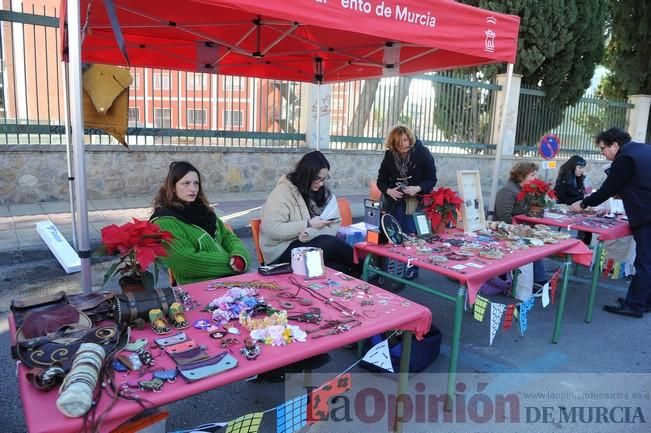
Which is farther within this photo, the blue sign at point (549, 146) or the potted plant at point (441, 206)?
the blue sign at point (549, 146)

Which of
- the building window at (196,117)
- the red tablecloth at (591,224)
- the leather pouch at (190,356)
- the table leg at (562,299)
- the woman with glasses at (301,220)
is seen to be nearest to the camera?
the leather pouch at (190,356)

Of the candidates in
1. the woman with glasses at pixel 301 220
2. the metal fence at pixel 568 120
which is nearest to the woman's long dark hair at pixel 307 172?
the woman with glasses at pixel 301 220

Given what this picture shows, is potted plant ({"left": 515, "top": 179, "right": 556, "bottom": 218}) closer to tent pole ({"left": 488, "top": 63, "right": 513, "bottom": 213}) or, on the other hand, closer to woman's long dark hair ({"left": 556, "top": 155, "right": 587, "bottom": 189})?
tent pole ({"left": 488, "top": 63, "right": 513, "bottom": 213})

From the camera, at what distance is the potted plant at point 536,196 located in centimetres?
461

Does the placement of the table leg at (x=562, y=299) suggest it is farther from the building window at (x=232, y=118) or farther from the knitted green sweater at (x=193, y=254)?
the building window at (x=232, y=118)

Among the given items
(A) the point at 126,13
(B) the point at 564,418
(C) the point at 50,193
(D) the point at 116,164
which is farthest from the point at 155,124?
(B) the point at 564,418

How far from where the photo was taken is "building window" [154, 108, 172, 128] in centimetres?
779

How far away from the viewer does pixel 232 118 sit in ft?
28.0

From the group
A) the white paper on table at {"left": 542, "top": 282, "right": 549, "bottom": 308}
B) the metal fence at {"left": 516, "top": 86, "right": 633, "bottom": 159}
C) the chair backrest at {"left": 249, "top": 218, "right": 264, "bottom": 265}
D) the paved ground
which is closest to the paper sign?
the paved ground

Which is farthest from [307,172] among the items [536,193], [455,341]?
[536,193]

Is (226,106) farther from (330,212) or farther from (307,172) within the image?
(330,212)

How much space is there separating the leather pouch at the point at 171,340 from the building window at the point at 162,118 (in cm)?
661

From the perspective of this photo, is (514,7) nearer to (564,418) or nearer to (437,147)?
(437,147)

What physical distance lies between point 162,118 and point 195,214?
536 cm
